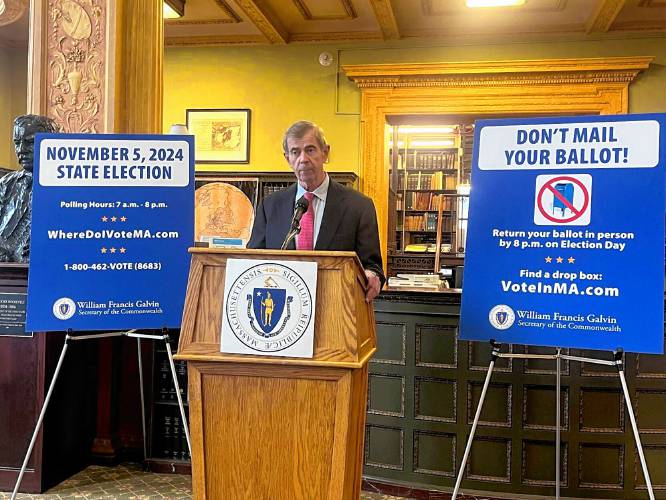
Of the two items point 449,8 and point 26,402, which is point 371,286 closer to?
point 26,402

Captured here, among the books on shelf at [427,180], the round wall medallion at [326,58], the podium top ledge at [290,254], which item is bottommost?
the podium top ledge at [290,254]

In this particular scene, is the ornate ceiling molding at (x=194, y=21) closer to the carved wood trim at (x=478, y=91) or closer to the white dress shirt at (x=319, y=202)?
the carved wood trim at (x=478, y=91)

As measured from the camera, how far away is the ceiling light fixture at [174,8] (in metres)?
6.54

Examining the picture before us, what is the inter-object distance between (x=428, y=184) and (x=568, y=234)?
6.98 meters

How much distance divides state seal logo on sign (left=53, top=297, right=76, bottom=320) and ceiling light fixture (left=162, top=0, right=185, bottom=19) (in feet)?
16.3

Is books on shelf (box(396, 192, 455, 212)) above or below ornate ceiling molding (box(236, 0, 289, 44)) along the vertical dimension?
below

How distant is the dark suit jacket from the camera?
2412mm

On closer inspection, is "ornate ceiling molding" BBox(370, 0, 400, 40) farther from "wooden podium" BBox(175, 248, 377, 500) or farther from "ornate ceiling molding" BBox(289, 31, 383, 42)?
"wooden podium" BBox(175, 248, 377, 500)

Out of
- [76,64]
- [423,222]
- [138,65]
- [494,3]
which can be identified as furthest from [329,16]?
[76,64]

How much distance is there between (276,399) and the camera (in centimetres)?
179

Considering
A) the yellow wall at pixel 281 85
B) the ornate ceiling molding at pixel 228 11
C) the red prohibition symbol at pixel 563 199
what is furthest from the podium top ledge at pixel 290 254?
the yellow wall at pixel 281 85

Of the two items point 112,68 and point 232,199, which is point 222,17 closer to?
point 232,199

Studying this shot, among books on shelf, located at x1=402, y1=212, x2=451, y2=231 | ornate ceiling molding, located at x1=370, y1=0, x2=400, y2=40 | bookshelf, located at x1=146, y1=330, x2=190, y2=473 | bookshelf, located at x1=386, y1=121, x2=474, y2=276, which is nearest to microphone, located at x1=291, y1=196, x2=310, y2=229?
bookshelf, located at x1=146, y1=330, x2=190, y2=473

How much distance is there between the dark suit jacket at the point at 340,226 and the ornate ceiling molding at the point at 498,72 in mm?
5423
